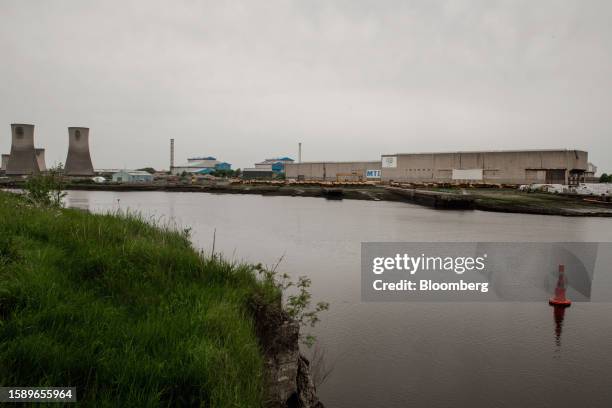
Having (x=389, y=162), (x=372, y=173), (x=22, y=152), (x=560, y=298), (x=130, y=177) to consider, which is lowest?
(x=560, y=298)

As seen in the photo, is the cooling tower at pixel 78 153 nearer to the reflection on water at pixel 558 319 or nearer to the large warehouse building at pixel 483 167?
the large warehouse building at pixel 483 167

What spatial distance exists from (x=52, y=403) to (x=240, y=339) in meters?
1.90

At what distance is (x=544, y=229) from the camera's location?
89.4 ft

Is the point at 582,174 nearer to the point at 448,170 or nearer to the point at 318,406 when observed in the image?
the point at 448,170

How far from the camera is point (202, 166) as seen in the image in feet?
518

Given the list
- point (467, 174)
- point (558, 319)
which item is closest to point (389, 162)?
point (467, 174)

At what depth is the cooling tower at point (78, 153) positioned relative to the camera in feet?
281

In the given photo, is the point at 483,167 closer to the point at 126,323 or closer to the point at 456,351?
the point at 456,351

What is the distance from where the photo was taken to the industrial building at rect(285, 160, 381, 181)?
8344 centimetres

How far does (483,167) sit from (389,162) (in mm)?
16539

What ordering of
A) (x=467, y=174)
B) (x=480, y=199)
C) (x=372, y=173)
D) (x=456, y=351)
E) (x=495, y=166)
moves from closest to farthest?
(x=456, y=351)
(x=480, y=199)
(x=495, y=166)
(x=467, y=174)
(x=372, y=173)

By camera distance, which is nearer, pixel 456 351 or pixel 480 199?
pixel 456 351

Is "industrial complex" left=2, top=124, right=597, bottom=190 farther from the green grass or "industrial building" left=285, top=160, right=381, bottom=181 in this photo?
the green grass

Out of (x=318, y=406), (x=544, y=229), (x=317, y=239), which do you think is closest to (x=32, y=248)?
(x=318, y=406)
